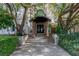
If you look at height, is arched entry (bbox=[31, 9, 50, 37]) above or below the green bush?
above

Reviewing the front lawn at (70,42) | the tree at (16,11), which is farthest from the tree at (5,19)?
the front lawn at (70,42)

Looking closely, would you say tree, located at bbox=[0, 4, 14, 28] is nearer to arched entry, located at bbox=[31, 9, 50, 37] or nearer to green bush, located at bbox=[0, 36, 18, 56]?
green bush, located at bbox=[0, 36, 18, 56]

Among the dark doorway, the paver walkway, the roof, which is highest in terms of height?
the roof

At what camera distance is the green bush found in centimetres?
320

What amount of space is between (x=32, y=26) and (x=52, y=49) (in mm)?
374

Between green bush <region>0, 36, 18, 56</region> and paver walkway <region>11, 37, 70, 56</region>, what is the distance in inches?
2.9

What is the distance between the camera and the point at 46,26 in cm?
327

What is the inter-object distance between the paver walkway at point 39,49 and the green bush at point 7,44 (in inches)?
2.9

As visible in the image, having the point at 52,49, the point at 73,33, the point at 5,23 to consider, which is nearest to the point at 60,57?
the point at 52,49

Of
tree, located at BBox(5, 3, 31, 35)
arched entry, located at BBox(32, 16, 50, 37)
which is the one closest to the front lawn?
arched entry, located at BBox(32, 16, 50, 37)

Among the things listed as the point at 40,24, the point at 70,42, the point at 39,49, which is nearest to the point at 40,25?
the point at 40,24

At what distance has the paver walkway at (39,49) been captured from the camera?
3.21 m

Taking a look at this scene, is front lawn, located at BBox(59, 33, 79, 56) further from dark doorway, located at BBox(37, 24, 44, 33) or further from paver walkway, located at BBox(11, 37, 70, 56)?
dark doorway, located at BBox(37, 24, 44, 33)

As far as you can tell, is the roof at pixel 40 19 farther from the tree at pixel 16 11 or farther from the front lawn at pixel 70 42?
the front lawn at pixel 70 42
